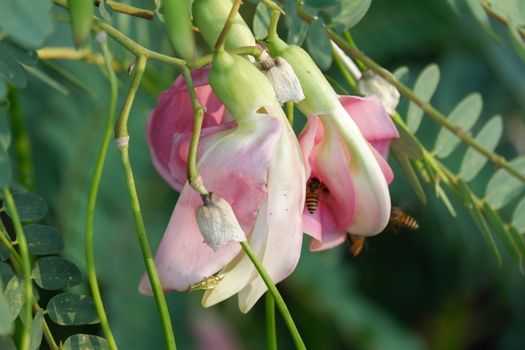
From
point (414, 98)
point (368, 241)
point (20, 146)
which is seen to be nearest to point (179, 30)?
point (414, 98)

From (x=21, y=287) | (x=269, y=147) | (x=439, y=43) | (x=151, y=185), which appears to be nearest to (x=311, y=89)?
(x=269, y=147)

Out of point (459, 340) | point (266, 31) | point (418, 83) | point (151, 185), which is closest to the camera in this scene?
point (266, 31)

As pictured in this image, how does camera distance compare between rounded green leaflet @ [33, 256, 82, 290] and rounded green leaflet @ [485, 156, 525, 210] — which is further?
rounded green leaflet @ [485, 156, 525, 210]

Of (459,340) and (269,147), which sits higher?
(269,147)

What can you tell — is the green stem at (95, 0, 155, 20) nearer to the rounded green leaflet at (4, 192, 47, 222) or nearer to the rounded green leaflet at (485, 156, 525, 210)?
the rounded green leaflet at (4, 192, 47, 222)

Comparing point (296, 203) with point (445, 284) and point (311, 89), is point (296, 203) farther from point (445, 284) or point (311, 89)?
point (445, 284)

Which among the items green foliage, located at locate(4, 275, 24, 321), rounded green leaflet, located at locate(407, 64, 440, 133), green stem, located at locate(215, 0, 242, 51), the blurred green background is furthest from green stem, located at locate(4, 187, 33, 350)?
the blurred green background
